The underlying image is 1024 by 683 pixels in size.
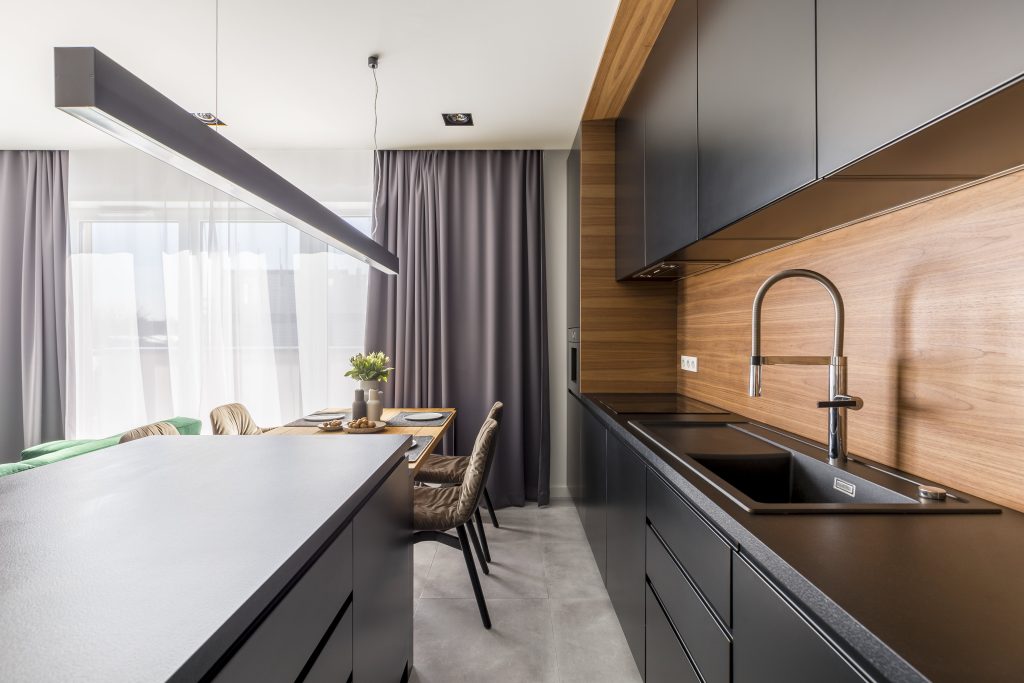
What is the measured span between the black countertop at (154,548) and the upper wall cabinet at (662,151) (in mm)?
1337

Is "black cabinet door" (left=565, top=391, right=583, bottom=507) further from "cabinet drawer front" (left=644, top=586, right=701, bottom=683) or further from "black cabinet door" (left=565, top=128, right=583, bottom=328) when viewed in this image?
"cabinet drawer front" (left=644, top=586, right=701, bottom=683)

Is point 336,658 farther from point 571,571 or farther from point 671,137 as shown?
point 671,137

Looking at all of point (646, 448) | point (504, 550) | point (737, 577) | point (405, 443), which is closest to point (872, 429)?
point (646, 448)

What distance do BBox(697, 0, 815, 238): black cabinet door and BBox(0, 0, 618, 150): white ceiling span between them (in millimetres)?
896

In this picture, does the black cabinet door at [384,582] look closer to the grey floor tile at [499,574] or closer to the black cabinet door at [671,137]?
the grey floor tile at [499,574]

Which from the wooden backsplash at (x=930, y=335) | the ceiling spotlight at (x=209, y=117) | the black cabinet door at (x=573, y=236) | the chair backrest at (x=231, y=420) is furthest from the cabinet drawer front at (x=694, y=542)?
the ceiling spotlight at (x=209, y=117)

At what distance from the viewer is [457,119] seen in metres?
3.20

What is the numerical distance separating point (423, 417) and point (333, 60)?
1939 millimetres

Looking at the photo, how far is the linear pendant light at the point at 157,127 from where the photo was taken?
2.90 ft

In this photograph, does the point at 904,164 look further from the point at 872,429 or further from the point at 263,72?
the point at 263,72

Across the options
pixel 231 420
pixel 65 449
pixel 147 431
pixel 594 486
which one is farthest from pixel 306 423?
pixel 594 486

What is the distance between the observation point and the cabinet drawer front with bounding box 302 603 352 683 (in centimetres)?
89

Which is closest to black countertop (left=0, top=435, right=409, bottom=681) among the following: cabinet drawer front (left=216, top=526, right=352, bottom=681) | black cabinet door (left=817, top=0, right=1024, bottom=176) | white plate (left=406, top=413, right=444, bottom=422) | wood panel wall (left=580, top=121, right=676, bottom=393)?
cabinet drawer front (left=216, top=526, right=352, bottom=681)

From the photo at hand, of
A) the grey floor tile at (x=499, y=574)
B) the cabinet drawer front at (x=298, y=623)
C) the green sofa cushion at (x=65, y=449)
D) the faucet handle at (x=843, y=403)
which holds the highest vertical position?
the faucet handle at (x=843, y=403)
